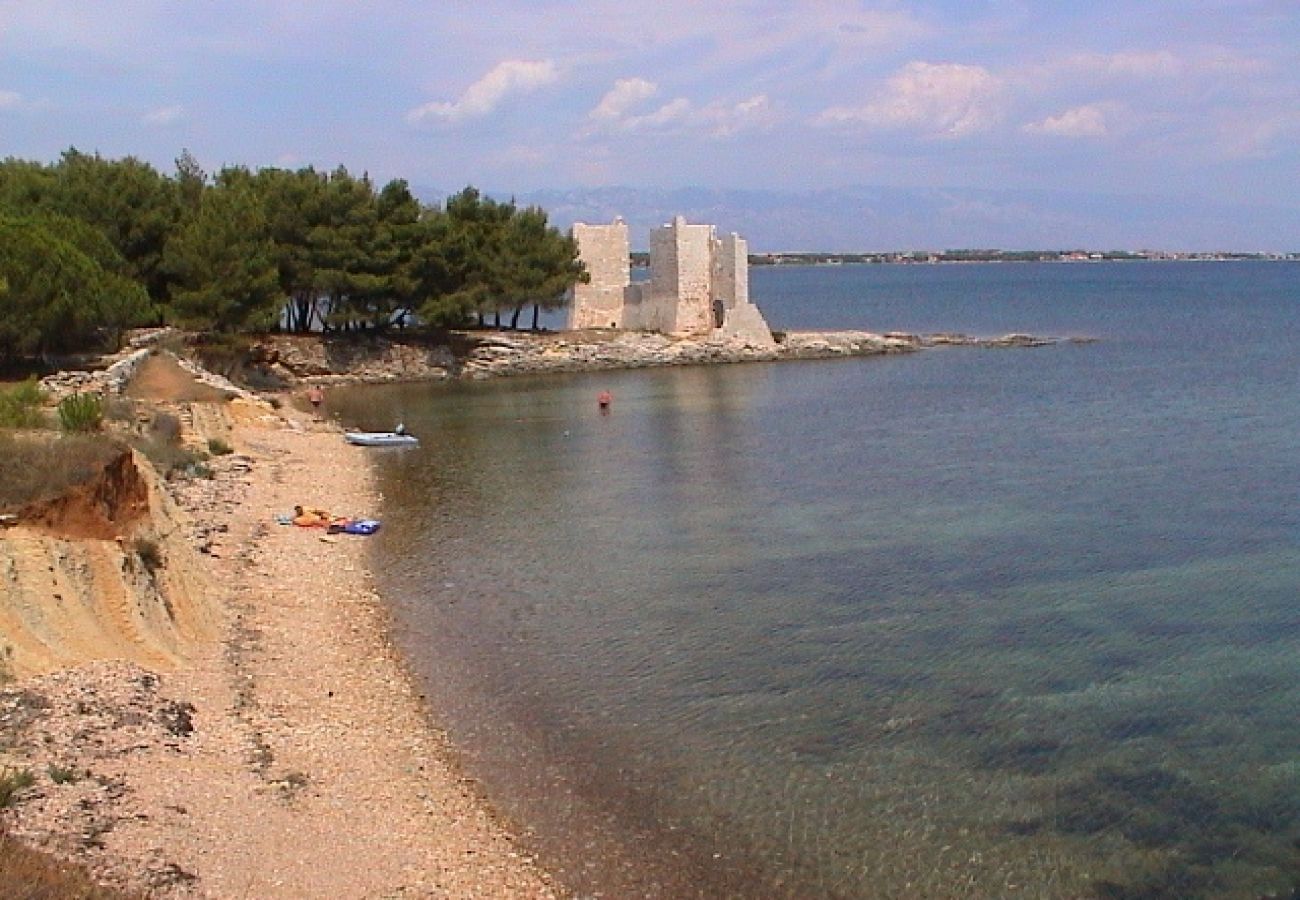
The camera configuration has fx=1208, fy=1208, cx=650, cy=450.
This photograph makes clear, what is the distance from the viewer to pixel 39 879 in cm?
633

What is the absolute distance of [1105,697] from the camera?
12.3 meters


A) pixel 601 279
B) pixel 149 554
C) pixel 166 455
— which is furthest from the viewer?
pixel 601 279

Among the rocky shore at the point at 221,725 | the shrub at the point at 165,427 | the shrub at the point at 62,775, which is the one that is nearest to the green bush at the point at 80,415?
the rocky shore at the point at 221,725

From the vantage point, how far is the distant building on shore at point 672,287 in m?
52.4

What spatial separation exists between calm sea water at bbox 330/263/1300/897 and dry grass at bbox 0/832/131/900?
3.57 m

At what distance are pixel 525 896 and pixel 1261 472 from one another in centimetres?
2073

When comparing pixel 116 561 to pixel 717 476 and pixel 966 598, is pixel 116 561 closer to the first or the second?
pixel 966 598

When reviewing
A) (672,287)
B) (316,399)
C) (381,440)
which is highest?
(672,287)

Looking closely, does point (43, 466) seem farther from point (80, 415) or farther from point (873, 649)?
point (873, 649)

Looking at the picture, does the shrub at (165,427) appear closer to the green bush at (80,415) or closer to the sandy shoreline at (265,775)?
the green bush at (80,415)

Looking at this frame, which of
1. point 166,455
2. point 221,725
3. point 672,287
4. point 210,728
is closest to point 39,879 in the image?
point 210,728

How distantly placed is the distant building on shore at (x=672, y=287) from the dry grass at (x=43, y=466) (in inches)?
1587

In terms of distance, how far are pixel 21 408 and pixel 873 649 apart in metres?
12.7

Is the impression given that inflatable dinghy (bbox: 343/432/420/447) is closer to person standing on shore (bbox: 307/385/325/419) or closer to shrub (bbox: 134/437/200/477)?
person standing on shore (bbox: 307/385/325/419)
